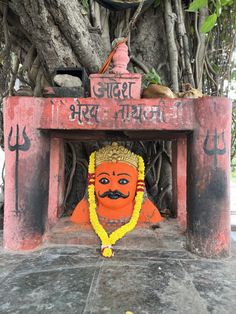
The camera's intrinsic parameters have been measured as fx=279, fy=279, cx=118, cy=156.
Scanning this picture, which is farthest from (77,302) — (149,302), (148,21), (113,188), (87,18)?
(148,21)

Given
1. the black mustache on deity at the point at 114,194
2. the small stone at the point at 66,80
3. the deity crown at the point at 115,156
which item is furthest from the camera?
the deity crown at the point at 115,156

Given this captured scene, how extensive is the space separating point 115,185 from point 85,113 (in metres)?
0.87

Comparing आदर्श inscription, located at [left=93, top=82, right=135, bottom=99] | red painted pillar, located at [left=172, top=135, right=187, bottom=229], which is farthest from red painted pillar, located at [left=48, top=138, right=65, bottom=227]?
red painted pillar, located at [left=172, top=135, right=187, bottom=229]

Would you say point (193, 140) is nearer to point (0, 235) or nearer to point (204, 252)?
point (204, 252)

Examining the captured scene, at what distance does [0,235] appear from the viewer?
2867 mm

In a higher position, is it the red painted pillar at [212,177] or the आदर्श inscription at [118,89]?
the आदर्श inscription at [118,89]

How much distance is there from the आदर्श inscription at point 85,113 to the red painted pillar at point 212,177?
0.83m

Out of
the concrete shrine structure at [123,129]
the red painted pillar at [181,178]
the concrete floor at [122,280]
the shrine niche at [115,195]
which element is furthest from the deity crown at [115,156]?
the concrete floor at [122,280]

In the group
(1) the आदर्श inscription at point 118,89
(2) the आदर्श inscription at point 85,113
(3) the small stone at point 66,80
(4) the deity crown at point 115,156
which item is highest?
(3) the small stone at point 66,80

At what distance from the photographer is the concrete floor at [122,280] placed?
1.58 meters

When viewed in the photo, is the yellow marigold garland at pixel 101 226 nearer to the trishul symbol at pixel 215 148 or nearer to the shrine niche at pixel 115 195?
the shrine niche at pixel 115 195

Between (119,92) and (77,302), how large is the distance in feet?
5.27

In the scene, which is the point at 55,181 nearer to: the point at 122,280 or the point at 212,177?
the point at 122,280

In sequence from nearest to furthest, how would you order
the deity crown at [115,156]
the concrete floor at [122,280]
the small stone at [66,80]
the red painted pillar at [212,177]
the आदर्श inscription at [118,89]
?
the concrete floor at [122,280] → the red painted pillar at [212,177] → the आदर्श inscription at [118,89] → the small stone at [66,80] → the deity crown at [115,156]
